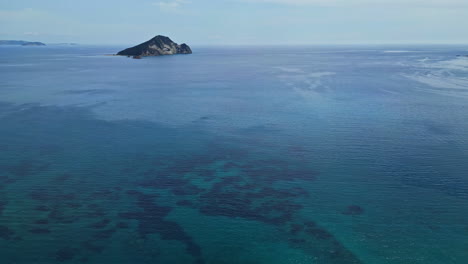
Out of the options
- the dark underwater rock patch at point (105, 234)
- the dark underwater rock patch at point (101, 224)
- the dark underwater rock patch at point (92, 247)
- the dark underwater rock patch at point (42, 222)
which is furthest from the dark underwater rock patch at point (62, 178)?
the dark underwater rock patch at point (92, 247)

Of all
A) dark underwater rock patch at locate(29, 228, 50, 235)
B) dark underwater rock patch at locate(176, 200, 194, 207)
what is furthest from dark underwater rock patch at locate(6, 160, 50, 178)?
dark underwater rock patch at locate(176, 200, 194, 207)

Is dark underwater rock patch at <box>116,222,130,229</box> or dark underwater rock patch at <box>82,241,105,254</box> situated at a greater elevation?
dark underwater rock patch at <box>116,222,130,229</box>

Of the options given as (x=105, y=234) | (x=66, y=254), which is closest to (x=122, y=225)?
(x=105, y=234)

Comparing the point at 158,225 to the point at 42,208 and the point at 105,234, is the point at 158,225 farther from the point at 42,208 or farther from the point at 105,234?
the point at 42,208

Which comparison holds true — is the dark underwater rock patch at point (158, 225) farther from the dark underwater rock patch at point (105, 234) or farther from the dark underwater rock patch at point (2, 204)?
the dark underwater rock patch at point (2, 204)

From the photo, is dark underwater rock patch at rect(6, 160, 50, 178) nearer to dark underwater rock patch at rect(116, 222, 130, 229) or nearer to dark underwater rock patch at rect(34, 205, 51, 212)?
dark underwater rock patch at rect(34, 205, 51, 212)

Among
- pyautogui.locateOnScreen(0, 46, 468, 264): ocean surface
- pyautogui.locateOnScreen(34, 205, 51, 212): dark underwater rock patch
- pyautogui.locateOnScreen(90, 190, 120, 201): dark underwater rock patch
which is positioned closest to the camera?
pyautogui.locateOnScreen(0, 46, 468, 264): ocean surface

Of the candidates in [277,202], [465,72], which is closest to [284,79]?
[465,72]
